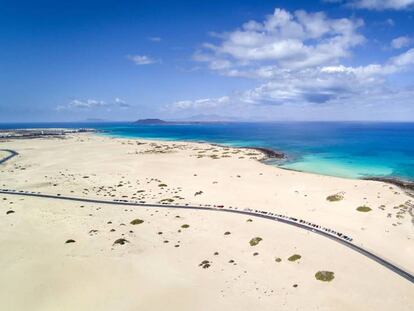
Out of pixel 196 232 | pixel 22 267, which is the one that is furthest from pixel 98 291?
pixel 196 232

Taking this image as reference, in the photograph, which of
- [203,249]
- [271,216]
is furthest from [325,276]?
[271,216]

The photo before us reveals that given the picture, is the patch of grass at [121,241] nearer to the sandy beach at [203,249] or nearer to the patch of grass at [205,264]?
the sandy beach at [203,249]

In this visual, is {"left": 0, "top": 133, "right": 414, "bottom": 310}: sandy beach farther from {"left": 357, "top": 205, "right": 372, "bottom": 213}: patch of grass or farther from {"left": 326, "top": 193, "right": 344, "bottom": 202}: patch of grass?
{"left": 326, "top": 193, "right": 344, "bottom": 202}: patch of grass

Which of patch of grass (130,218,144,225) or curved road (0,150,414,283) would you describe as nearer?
curved road (0,150,414,283)

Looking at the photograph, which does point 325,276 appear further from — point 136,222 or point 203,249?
point 136,222

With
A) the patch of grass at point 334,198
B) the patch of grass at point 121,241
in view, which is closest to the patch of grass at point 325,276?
the patch of grass at point 121,241

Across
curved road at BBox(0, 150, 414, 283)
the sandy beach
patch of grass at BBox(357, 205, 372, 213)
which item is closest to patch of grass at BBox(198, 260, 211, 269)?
the sandy beach

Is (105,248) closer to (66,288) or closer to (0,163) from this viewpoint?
(66,288)
